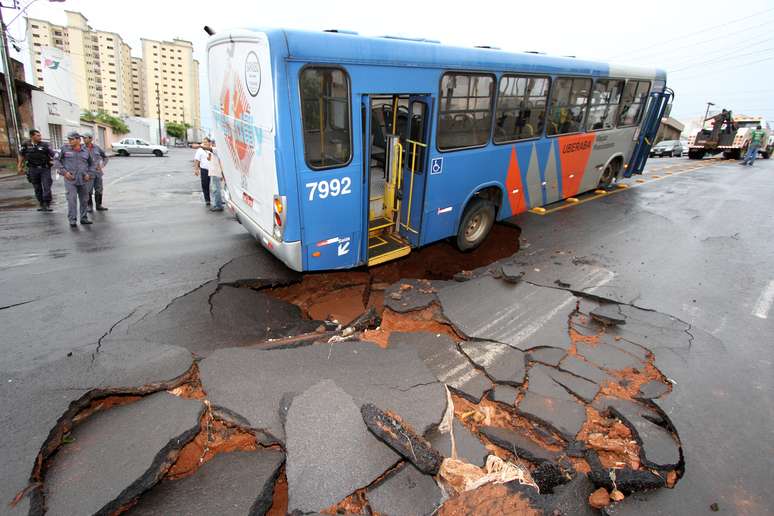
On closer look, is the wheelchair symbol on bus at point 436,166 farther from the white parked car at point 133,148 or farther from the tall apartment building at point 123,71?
the tall apartment building at point 123,71

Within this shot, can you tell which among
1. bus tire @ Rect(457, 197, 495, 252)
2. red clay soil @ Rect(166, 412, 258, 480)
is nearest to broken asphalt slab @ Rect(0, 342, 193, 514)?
red clay soil @ Rect(166, 412, 258, 480)

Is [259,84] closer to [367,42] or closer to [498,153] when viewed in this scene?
[367,42]

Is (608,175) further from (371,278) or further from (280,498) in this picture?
(280,498)

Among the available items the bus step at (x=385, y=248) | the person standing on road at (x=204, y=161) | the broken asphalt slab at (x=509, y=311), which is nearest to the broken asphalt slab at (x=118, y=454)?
the broken asphalt slab at (x=509, y=311)

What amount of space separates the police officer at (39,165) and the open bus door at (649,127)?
14312 mm

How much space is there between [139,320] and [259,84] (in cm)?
295

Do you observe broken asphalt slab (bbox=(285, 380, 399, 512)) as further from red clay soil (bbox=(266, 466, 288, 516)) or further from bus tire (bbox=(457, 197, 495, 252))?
bus tire (bbox=(457, 197, 495, 252))

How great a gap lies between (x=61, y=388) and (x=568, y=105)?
8.41 m

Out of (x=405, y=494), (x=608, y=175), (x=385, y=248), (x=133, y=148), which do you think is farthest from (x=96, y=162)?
(x=133, y=148)

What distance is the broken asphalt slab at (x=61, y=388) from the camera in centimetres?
261

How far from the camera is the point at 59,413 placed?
9.64 ft

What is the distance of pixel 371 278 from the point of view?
235 inches

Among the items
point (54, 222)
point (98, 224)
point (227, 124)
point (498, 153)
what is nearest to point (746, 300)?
point (498, 153)

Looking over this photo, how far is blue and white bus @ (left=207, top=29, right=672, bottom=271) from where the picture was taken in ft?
13.7
